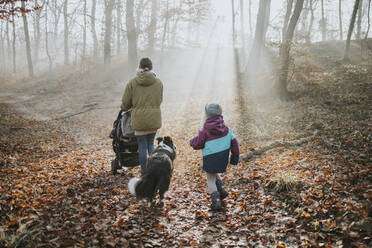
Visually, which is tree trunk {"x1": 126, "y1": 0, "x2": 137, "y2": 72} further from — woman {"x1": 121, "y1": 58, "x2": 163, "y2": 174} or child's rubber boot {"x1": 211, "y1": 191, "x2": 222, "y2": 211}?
child's rubber boot {"x1": 211, "y1": 191, "x2": 222, "y2": 211}

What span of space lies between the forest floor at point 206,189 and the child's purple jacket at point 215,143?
95 cm

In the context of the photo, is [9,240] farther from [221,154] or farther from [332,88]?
[332,88]

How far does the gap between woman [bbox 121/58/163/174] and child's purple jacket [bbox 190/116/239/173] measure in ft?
3.80

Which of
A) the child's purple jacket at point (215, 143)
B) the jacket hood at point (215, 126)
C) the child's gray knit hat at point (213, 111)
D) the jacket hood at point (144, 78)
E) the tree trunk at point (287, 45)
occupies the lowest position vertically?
the child's purple jacket at point (215, 143)

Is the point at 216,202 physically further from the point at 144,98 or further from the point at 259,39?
the point at 259,39

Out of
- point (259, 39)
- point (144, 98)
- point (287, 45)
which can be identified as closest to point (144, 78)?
point (144, 98)

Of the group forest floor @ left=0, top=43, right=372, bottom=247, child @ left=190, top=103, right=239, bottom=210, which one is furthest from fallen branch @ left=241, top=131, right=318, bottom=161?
child @ left=190, top=103, right=239, bottom=210

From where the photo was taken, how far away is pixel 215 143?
3.79m

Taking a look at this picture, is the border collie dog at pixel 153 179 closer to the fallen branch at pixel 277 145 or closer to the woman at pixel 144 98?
the woman at pixel 144 98

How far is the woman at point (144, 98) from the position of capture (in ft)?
14.5

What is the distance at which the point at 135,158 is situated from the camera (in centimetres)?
526

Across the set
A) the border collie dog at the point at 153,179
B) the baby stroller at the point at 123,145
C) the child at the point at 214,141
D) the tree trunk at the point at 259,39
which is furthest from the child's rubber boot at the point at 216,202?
the tree trunk at the point at 259,39

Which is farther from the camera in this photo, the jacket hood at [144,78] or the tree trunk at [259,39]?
the tree trunk at [259,39]

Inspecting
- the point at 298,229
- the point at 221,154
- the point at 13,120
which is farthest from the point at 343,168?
the point at 13,120
